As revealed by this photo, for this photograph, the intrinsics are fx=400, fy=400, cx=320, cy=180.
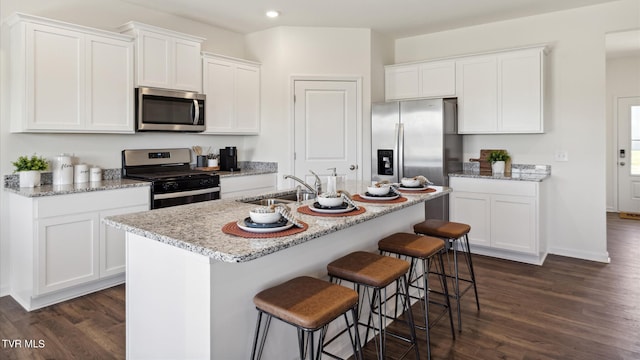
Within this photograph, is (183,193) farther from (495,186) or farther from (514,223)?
(514,223)

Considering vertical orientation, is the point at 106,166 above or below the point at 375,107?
below

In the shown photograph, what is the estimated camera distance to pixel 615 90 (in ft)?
21.4

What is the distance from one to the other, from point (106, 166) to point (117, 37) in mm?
1180

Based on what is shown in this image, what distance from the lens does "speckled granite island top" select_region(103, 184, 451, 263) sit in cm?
142

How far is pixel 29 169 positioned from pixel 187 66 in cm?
169

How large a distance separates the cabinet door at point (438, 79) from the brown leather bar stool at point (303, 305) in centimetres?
351

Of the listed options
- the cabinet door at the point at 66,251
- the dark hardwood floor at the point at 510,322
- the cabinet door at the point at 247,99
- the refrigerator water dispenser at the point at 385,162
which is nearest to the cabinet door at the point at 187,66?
the cabinet door at the point at 247,99

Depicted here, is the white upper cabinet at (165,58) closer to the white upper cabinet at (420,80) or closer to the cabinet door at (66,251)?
the cabinet door at (66,251)

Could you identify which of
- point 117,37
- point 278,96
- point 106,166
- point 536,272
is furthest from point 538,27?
point 106,166

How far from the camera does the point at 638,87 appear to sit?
6.34m

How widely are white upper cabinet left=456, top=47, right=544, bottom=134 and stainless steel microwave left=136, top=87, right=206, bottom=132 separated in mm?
2891

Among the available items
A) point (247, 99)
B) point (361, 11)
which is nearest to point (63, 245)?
→ point (247, 99)

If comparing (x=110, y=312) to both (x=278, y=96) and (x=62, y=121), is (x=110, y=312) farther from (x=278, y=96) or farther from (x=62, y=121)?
(x=278, y=96)

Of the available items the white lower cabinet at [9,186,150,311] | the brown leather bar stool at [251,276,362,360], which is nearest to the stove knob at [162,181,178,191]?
the white lower cabinet at [9,186,150,311]
